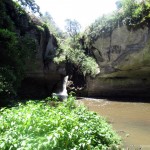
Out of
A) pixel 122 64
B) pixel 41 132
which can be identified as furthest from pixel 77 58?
pixel 41 132

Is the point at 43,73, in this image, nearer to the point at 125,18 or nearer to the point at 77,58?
the point at 77,58

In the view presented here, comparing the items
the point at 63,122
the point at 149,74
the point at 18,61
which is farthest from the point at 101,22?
the point at 63,122

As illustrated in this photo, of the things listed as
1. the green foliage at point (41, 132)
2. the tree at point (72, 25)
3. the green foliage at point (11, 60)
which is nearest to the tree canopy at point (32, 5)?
the green foliage at point (11, 60)

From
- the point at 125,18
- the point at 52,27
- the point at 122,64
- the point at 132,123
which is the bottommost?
the point at 132,123

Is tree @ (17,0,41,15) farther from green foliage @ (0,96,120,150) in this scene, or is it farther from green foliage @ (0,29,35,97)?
green foliage @ (0,96,120,150)

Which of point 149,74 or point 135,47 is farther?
point 149,74

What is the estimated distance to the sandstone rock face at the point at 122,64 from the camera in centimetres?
1709

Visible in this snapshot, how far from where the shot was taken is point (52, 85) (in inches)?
824

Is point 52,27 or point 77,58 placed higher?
point 52,27

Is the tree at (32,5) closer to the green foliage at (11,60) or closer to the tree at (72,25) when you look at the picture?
the green foliage at (11,60)

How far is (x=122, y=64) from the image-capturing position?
17797mm

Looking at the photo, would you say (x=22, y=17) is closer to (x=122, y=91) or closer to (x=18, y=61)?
(x=18, y=61)

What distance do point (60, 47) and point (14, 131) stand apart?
16008 millimetres

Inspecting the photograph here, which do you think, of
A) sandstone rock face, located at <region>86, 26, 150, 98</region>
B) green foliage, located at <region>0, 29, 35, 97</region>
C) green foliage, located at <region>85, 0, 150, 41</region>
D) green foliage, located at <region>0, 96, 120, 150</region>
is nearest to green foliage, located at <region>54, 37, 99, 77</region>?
sandstone rock face, located at <region>86, 26, 150, 98</region>
